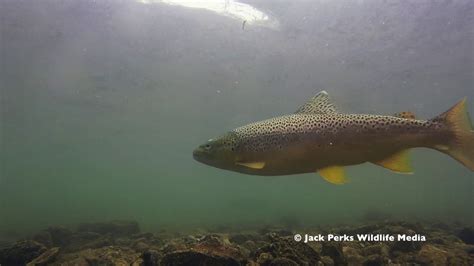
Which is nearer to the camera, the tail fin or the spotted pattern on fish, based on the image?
the tail fin

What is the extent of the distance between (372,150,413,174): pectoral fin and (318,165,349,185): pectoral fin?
438 millimetres

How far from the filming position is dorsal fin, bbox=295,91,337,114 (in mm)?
4430

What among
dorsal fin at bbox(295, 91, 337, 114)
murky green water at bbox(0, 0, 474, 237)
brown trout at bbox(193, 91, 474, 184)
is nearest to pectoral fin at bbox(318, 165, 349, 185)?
brown trout at bbox(193, 91, 474, 184)

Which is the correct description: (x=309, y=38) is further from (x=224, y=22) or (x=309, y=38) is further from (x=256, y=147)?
(x=256, y=147)

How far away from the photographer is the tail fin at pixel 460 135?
3658mm

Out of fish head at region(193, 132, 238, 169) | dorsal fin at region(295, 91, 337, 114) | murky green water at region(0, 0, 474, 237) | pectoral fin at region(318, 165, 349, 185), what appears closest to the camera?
pectoral fin at region(318, 165, 349, 185)

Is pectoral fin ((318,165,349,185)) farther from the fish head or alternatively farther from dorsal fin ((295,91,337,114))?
the fish head

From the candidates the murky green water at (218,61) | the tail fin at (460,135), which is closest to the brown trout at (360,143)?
the tail fin at (460,135)

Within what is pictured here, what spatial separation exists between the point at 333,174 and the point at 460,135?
59.7 inches

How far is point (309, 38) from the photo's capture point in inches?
714

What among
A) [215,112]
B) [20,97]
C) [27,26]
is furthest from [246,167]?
[20,97]

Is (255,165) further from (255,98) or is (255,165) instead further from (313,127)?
(255,98)

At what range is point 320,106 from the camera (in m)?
4.52

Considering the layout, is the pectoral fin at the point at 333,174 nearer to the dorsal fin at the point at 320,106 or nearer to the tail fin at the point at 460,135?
the dorsal fin at the point at 320,106
